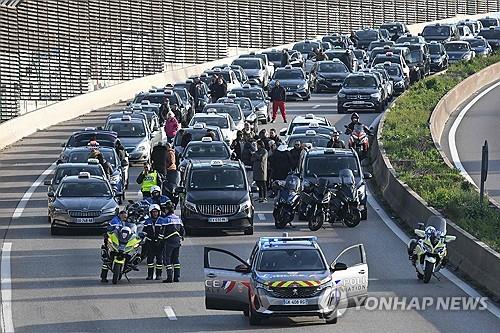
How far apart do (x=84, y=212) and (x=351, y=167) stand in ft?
22.2

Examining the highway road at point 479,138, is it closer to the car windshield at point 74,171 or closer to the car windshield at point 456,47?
the car windshield at point 456,47

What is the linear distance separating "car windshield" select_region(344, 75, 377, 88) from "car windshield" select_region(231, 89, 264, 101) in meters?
3.68

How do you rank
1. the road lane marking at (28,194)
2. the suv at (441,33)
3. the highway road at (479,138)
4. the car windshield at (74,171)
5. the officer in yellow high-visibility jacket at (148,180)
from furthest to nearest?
the suv at (441,33)
the highway road at (479,138)
the road lane marking at (28,194)
the car windshield at (74,171)
the officer in yellow high-visibility jacket at (148,180)

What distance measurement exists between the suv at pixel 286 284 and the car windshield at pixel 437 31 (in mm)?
69876

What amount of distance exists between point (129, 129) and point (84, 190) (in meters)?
12.6

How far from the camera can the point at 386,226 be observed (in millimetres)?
35625

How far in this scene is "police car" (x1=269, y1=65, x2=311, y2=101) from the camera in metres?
66.4

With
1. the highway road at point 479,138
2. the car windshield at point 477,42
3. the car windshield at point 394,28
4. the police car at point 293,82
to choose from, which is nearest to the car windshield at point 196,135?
the highway road at point 479,138

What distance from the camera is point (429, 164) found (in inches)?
1673

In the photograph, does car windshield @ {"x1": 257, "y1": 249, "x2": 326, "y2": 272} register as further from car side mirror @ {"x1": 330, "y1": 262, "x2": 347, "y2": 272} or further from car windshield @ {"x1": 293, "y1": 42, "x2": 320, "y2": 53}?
car windshield @ {"x1": 293, "y1": 42, "x2": 320, "y2": 53}

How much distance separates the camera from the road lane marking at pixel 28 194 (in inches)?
1541

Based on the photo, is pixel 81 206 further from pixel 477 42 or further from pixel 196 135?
pixel 477 42

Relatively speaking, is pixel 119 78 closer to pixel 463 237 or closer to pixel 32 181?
pixel 32 181

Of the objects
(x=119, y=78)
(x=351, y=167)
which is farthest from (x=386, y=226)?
(x=119, y=78)
